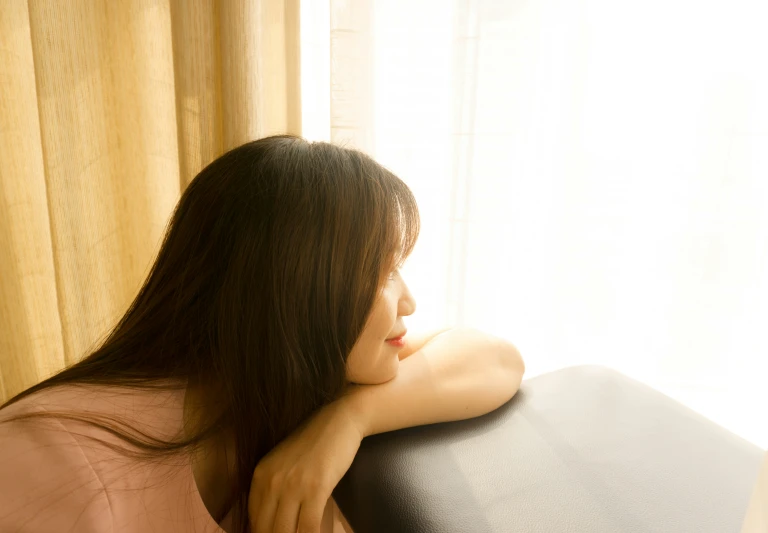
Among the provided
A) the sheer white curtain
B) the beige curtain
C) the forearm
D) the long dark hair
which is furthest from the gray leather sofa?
the beige curtain

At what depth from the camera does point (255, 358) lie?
60 centimetres

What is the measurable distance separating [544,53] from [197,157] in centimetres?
Result: 79

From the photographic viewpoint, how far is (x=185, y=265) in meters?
0.63

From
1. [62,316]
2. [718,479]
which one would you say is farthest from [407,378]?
[62,316]

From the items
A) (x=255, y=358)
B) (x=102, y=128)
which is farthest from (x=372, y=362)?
(x=102, y=128)

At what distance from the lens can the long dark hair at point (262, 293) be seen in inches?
23.3

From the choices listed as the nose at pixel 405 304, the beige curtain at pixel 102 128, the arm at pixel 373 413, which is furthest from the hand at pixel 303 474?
the beige curtain at pixel 102 128

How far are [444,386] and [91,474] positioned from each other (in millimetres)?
422

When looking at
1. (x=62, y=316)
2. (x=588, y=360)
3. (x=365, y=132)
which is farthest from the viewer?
(x=588, y=360)

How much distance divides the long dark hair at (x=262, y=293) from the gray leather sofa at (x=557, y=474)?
0.14 metres

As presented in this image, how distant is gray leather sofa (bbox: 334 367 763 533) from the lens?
555mm

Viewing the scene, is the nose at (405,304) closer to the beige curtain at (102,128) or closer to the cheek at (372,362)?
the cheek at (372,362)

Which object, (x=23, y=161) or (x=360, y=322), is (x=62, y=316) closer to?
(x=23, y=161)

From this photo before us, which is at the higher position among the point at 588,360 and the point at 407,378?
the point at 407,378
